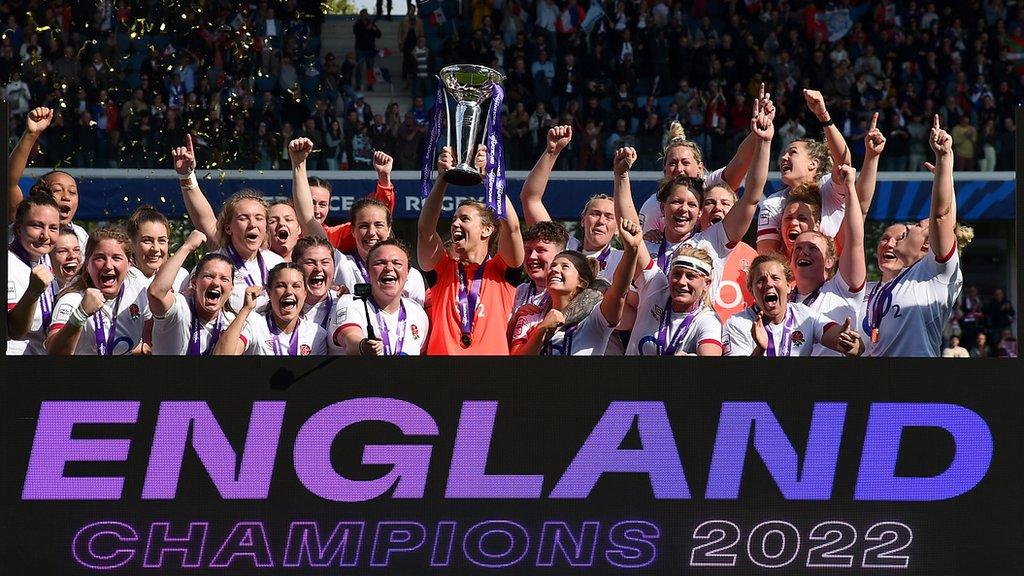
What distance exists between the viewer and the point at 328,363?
18.2 feet

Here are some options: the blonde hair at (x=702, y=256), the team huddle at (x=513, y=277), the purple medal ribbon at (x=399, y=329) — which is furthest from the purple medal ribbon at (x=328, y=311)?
the blonde hair at (x=702, y=256)

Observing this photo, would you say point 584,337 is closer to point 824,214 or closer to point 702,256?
point 702,256

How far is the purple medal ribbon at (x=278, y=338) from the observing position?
6.60m

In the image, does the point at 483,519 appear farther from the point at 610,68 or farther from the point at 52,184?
the point at 610,68

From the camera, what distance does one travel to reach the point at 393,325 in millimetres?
6824

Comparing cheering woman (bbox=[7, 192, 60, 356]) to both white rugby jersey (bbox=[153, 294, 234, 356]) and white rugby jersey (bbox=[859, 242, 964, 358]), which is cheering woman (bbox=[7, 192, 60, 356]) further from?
white rugby jersey (bbox=[859, 242, 964, 358])

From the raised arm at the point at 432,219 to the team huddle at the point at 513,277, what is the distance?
0.04ft

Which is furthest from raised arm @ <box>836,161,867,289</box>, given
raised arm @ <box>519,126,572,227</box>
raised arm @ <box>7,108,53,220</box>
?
raised arm @ <box>7,108,53,220</box>

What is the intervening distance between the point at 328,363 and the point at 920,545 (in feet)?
7.86

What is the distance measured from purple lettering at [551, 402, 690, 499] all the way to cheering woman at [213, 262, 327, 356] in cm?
149

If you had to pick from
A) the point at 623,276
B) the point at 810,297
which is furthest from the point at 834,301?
the point at 623,276

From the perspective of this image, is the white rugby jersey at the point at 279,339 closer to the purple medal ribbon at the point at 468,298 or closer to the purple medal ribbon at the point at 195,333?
the purple medal ribbon at the point at 195,333

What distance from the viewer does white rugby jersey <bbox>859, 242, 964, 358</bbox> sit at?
675 cm

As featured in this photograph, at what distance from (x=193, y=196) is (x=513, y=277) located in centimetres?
186
